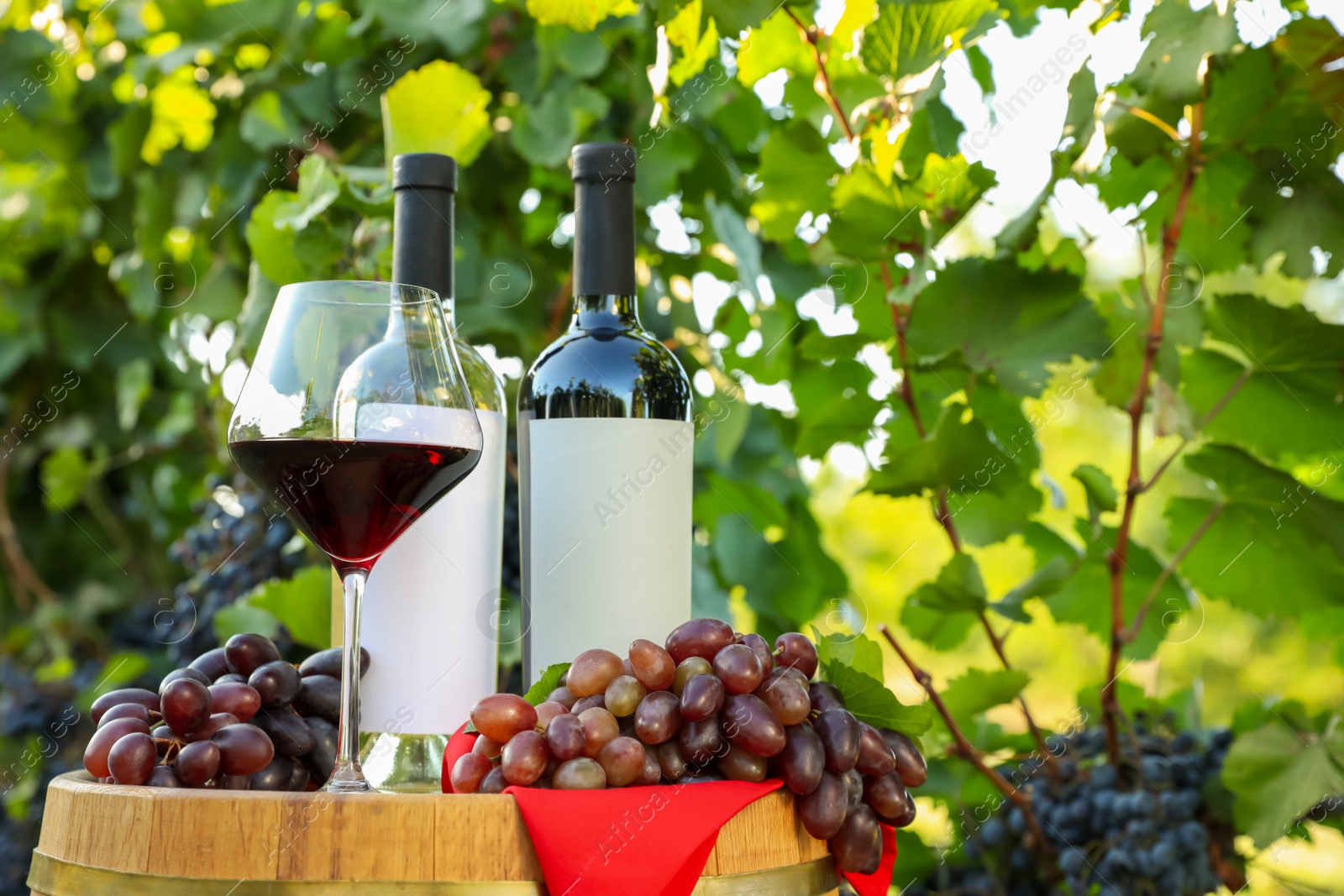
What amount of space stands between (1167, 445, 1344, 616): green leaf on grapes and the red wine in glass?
70 centimetres

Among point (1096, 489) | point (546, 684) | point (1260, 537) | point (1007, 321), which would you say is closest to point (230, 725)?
point (546, 684)

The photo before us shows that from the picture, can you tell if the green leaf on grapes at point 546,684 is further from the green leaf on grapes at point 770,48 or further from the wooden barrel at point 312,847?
the green leaf on grapes at point 770,48

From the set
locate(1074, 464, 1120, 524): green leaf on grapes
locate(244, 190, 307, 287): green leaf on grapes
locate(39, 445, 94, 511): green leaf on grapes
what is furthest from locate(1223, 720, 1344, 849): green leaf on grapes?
locate(39, 445, 94, 511): green leaf on grapes

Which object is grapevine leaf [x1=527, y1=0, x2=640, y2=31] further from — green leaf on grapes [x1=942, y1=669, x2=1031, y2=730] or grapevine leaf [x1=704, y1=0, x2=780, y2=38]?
green leaf on grapes [x1=942, y1=669, x2=1031, y2=730]

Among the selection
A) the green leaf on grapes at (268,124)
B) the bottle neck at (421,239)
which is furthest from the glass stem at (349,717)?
the green leaf on grapes at (268,124)

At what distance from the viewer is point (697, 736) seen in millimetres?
593

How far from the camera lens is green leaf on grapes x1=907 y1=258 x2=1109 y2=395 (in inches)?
35.5

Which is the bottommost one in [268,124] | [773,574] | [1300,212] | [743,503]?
[773,574]

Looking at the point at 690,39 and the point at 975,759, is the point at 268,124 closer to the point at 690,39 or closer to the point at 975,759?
the point at 690,39

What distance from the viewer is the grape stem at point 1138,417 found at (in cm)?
98

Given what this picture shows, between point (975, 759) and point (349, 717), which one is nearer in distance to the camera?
point (349, 717)

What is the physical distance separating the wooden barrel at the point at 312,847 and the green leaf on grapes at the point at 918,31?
0.63 meters

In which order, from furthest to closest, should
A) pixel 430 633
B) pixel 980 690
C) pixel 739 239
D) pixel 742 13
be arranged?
pixel 739 239, pixel 980 690, pixel 742 13, pixel 430 633

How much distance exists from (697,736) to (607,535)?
0.16 metres
